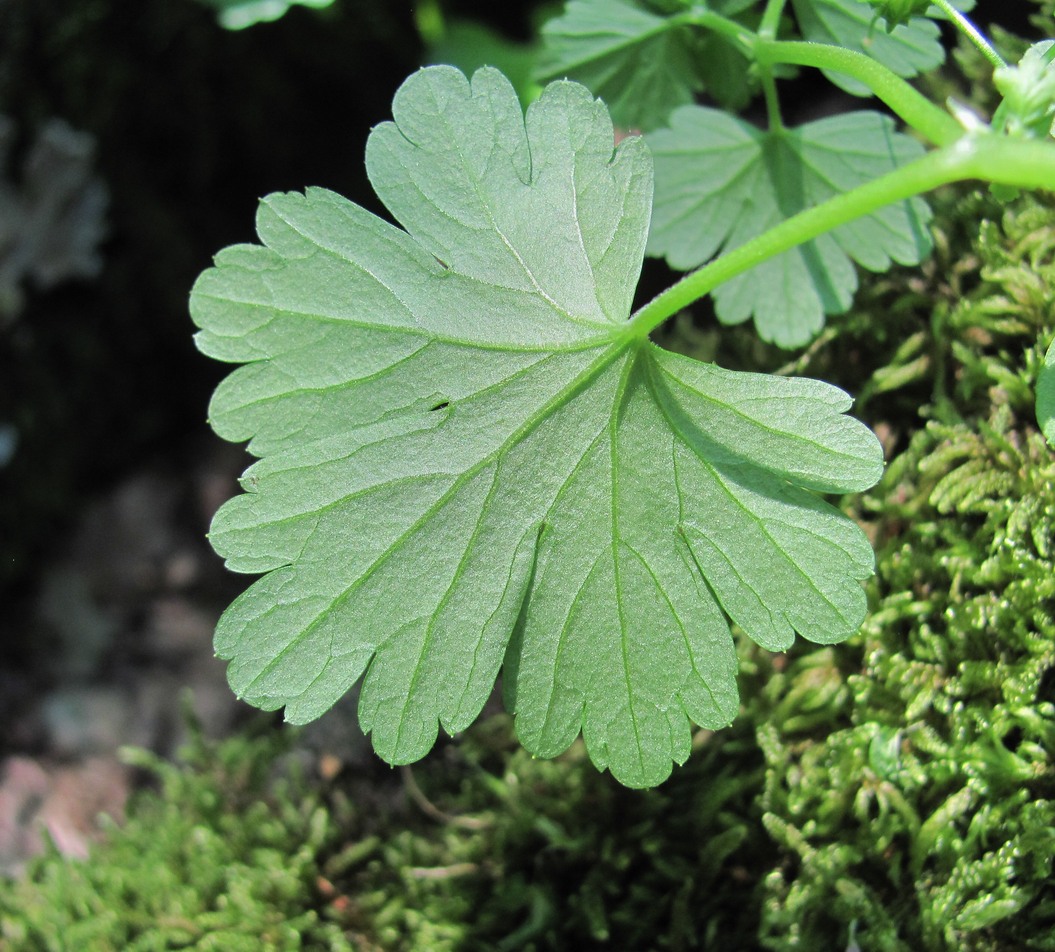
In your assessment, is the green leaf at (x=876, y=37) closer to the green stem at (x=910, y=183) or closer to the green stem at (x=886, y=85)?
the green stem at (x=886, y=85)

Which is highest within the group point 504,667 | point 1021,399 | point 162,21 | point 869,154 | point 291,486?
point 162,21

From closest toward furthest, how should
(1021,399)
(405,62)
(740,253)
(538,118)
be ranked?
(740,253)
(538,118)
(1021,399)
(405,62)

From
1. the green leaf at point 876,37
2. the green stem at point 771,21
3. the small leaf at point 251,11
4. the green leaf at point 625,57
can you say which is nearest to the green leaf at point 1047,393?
the green leaf at point 876,37

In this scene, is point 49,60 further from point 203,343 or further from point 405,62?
point 203,343

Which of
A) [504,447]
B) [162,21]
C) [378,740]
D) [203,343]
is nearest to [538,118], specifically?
[504,447]

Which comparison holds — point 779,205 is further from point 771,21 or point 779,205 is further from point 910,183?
point 910,183
